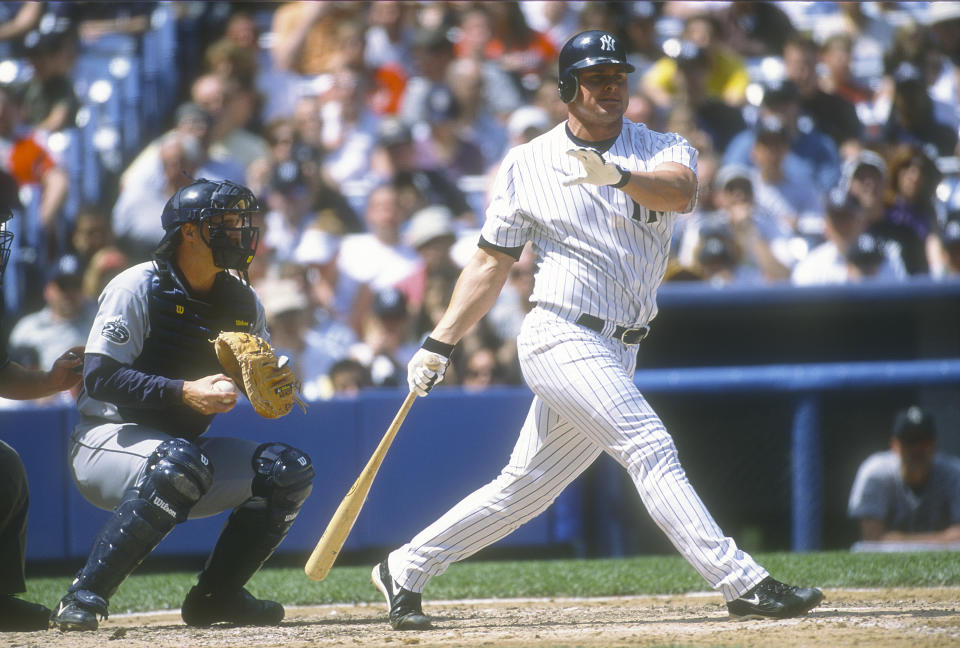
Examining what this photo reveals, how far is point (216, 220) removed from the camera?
402 cm

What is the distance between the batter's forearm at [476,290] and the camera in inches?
153

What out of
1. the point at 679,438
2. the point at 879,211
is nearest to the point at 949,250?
the point at 879,211

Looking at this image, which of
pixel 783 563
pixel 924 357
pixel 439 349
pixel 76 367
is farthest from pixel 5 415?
pixel 924 357

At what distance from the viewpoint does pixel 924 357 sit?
22.7 ft

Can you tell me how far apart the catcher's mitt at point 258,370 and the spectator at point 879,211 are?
17.1 ft

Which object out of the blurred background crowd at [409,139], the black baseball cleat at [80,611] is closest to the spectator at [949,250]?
the blurred background crowd at [409,139]

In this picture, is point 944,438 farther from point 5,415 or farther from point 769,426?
point 5,415

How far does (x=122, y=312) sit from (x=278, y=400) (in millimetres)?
563

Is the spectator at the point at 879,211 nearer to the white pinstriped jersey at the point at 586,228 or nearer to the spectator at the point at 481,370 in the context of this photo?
the spectator at the point at 481,370

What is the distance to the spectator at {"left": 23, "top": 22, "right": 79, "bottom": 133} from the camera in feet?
30.6

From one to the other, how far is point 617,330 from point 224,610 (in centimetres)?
164

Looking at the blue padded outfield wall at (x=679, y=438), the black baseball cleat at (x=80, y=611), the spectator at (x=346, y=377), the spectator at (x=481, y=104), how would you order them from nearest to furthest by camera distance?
the black baseball cleat at (x=80, y=611), the blue padded outfield wall at (x=679, y=438), the spectator at (x=346, y=377), the spectator at (x=481, y=104)

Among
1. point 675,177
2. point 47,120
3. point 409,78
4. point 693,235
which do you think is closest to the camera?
point 675,177

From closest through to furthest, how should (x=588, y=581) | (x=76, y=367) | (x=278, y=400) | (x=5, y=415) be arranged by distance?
(x=278, y=400)
(x=76, y=367)
(x=588, y=581)
(x=5, y=415)
